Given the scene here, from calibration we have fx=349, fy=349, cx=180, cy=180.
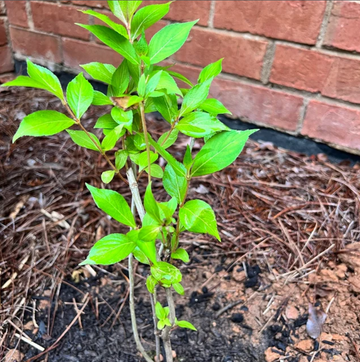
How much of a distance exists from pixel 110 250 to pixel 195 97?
0.27m

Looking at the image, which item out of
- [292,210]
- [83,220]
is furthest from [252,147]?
[83,220]

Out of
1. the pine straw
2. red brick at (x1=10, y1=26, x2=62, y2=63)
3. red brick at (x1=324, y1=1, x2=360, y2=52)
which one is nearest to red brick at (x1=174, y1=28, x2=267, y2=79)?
red brick at (x1=324, y1=1, x2=360, y2=52)

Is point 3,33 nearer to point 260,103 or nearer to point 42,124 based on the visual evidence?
point 260,103

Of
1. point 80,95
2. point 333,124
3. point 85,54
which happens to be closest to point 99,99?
point 80,95

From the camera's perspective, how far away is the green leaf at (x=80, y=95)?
0.54 metres

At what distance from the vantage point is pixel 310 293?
102 centimetres

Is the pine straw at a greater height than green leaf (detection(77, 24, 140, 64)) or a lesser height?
lesser

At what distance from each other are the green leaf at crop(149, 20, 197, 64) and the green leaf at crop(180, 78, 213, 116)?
0.23 ft

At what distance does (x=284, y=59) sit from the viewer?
146cm

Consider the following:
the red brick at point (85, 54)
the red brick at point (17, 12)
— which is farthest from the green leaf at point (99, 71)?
the red brick at point (17, 12)

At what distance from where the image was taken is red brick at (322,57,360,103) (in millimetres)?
1354

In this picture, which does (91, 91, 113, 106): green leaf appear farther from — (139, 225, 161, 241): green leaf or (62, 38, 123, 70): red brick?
(62, 38, 123, 70): red brick

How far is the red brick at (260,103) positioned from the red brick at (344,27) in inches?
10.2

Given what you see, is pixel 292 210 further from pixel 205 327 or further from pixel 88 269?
pixel 88 269
